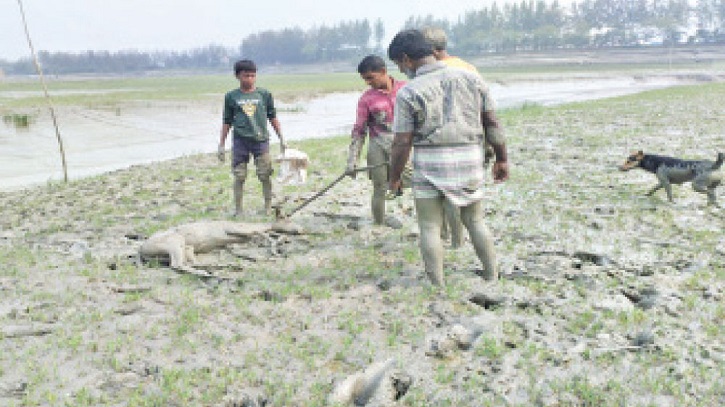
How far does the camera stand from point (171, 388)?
12.5 ft

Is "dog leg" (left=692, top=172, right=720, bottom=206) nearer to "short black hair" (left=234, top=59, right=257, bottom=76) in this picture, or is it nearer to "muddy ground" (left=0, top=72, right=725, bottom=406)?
"muddy ground" (left=0, top=72, right=725, bottom=406)

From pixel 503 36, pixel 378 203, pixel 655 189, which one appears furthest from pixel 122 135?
pixel 503 36

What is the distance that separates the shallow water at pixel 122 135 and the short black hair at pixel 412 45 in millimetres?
12734

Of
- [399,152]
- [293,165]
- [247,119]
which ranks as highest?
[247,119]

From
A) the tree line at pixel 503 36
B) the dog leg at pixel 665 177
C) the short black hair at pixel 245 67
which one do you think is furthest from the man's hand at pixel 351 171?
the tree line at pixel 503 36

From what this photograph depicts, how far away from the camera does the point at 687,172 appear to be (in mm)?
7793

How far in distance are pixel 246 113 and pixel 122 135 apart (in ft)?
61.9

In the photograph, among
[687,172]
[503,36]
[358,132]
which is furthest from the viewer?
[503,36]

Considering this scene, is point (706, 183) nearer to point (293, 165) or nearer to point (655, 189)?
point (655, 189)

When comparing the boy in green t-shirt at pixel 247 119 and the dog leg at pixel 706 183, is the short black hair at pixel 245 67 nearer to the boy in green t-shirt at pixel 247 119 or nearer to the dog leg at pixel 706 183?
the boy in green t-shirt at pixel 247 119

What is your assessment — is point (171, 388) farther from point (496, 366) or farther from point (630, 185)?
point (630, 185)

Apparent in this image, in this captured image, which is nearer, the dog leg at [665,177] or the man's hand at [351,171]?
the man's hand at [351,171]

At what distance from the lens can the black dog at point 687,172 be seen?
300 inches

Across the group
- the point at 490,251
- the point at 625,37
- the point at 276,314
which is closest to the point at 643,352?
the point at 490,251
